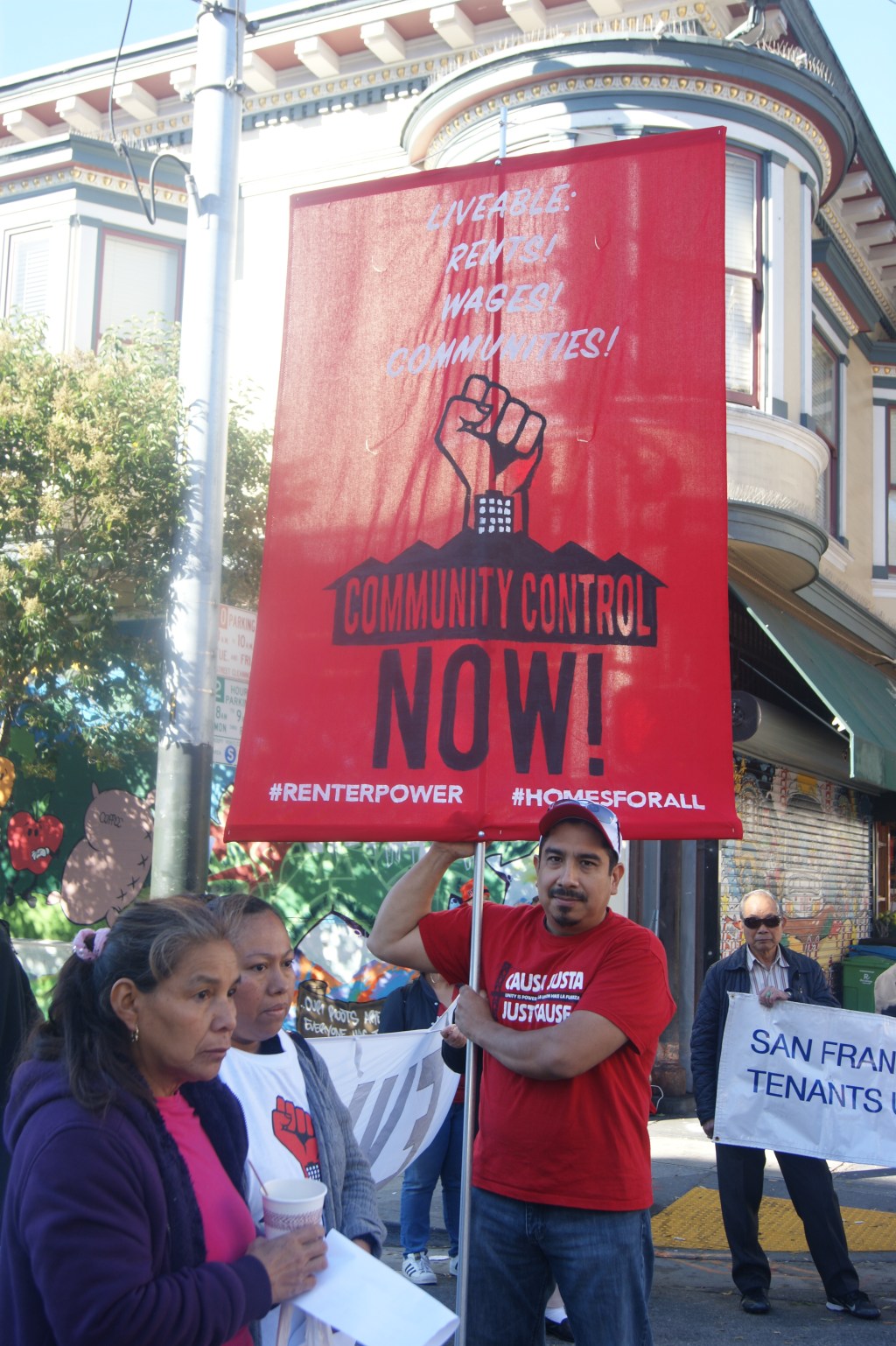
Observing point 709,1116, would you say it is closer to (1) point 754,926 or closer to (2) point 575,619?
(1) point 754,926

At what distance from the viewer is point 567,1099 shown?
11.2 ft

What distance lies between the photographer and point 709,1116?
6895 millimetres

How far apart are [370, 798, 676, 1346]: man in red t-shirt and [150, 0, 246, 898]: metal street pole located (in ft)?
9.42

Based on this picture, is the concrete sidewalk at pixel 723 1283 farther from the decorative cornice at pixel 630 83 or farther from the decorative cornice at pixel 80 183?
the decorative cornice at pixel 80 183

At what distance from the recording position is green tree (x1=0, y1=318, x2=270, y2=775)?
9703 mm

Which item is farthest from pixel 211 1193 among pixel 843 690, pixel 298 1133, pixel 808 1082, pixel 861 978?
pixel 861 978

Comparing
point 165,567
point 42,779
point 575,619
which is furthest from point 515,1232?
point 42,779

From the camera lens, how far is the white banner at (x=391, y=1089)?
5988mm

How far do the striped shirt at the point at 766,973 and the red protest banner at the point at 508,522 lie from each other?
354 centimetres

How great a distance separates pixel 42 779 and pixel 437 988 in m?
7.44

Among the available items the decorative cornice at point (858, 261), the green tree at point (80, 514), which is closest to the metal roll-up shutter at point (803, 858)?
the green tree at point (80, 514)

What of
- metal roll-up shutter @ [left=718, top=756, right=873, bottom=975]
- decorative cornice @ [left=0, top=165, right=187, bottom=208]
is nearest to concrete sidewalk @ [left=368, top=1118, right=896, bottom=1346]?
metal roll-up shutter @ [left=718, top=756, right=873, bottom=975]

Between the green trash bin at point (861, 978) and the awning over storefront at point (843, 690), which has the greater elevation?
the awning over storefront at point (843, 690)

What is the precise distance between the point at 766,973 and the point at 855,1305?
163 cm
